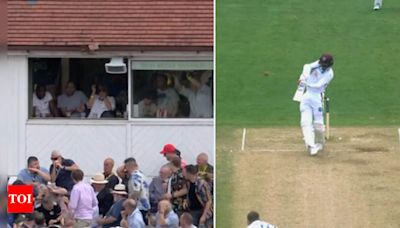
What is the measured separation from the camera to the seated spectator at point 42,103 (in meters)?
6.25

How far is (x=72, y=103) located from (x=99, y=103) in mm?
226

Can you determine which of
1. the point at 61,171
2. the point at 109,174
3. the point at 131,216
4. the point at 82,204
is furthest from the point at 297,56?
the point at 61,171

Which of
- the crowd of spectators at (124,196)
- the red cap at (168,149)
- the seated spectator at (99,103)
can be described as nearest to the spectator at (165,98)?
the seated spectator at (99,103)

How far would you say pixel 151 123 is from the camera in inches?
245

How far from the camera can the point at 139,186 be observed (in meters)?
5.36

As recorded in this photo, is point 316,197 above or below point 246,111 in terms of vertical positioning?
below

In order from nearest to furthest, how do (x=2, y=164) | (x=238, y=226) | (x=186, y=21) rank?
(x=2, y=164) < (x=238, y=226) < (x=186, y=21)

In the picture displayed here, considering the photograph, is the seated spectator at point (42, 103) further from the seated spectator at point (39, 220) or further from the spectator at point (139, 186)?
the seated spectator at point (39, 220)

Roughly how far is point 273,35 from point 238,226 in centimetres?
122

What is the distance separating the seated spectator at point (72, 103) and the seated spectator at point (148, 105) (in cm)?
45

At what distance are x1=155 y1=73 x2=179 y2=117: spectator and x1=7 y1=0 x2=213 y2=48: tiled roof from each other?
28 cm

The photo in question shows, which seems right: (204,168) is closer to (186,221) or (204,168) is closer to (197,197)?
(197,197)

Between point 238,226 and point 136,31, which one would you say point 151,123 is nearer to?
point 136,31

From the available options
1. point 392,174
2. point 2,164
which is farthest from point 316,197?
point 2,164
